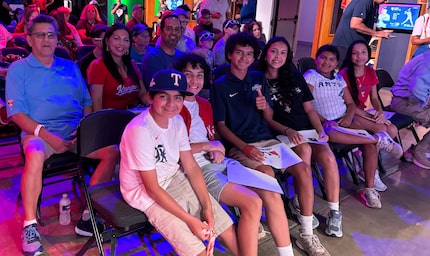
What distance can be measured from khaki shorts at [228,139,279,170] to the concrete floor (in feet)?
1.75

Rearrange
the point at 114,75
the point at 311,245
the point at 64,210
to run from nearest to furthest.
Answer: the point at 311,245 → the point at 64,210 → the point at 114,75

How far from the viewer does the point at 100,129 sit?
2377 mm

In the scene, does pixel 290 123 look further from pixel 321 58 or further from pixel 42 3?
pixel 42 3

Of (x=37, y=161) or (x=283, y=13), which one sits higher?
(x=283, y=13)

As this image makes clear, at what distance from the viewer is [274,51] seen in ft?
9.56

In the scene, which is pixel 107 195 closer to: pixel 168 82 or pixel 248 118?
pixel 168 82

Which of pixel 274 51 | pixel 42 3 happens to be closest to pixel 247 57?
pixel 274 51

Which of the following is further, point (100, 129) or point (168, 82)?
point (100, 129)

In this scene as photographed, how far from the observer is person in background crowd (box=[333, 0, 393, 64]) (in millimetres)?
4328

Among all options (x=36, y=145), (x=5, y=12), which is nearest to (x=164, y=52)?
(x=36, y=145)

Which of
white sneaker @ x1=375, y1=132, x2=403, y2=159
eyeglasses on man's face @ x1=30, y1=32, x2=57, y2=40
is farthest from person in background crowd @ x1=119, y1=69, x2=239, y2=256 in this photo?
white sneaker @ x1=375, y1=132, x2=403, y2=159

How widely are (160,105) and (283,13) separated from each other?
8.52 m

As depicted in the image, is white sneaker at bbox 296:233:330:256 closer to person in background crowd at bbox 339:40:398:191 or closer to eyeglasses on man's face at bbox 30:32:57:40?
person in background crowd at bbox 339:40:398:191

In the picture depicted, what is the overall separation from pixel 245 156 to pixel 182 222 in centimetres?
83
